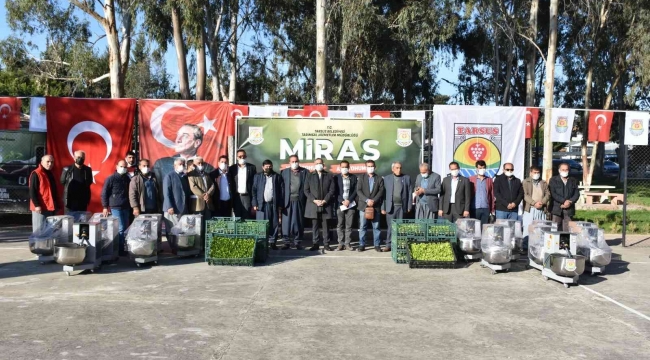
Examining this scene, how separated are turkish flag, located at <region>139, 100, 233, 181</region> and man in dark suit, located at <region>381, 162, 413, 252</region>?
398 centimetres

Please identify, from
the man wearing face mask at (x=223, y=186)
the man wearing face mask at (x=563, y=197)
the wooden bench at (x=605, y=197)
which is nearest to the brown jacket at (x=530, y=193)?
the man wearing face mask at (x=563, y=197)

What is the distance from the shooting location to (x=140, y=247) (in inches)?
413

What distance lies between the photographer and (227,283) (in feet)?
31.1

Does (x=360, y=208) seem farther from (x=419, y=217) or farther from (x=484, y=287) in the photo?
(x=484, y=287)

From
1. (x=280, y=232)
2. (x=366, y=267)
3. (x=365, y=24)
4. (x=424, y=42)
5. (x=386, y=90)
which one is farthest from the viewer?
(x=386, y=90)

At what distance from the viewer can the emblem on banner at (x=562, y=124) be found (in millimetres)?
14531

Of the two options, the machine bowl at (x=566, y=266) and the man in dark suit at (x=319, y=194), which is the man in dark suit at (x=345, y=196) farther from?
the machine bowl at (x=566, y=266)

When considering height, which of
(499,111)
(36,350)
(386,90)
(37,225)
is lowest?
(36,350)

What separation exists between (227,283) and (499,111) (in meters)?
7.88

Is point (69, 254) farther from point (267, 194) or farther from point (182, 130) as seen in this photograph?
point (182, 130)

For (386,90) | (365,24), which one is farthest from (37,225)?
(386,90)

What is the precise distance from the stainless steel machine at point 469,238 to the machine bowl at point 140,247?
5.50 meters

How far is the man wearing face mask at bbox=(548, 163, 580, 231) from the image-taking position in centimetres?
1222

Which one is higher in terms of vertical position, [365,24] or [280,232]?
[365,24]
